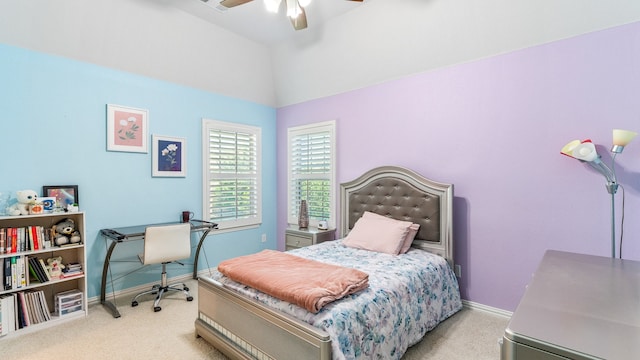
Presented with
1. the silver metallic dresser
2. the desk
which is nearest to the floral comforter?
the silver metallic dresser

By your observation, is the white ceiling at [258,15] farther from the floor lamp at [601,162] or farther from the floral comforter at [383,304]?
the floral comforter at [383,304]

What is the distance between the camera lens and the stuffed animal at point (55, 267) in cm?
277

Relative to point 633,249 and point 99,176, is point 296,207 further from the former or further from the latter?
point 633,249

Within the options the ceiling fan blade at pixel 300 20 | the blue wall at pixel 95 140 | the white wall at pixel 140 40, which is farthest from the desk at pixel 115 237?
the ceiling fan blade at pixel 300 20

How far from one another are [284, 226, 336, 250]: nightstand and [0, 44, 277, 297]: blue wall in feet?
3.20

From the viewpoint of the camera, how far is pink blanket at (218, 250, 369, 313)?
1778 mm

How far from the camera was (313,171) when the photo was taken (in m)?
4.42

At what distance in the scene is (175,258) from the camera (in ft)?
10.4

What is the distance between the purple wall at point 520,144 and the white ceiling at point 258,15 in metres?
1.04

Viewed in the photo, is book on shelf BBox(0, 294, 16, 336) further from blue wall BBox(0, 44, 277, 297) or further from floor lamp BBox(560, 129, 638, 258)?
floor lamp BBox(560, 129, 638, 258)

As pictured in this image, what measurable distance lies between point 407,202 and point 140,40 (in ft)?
11.0

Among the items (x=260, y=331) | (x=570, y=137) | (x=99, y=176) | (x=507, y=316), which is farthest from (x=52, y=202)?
(x=570, y=137)

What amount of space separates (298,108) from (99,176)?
8.74ft

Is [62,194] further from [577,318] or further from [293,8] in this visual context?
[577,318]
